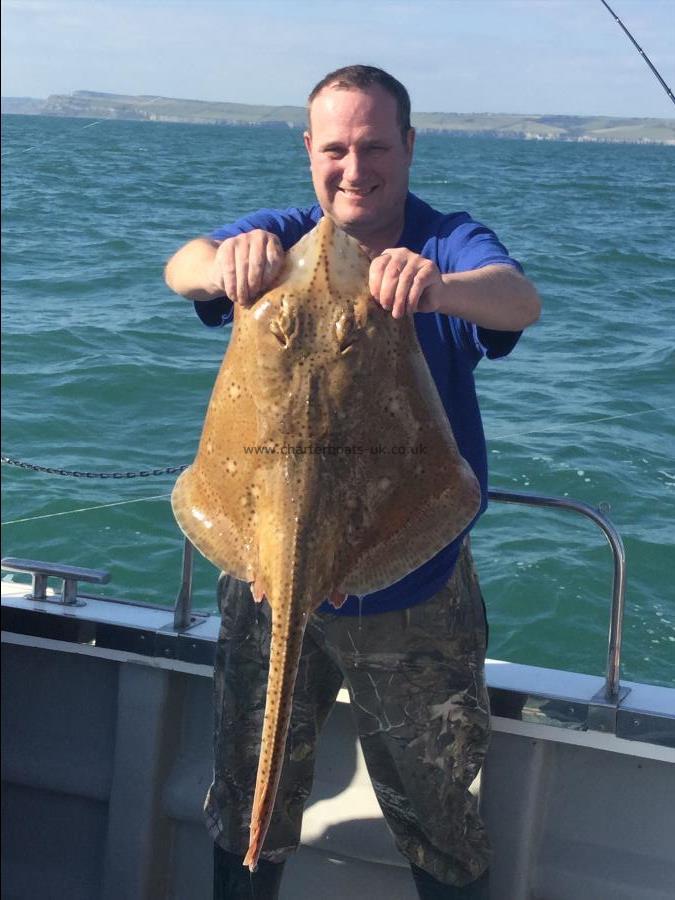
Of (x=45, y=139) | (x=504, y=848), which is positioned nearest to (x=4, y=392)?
(x=504, y=848)

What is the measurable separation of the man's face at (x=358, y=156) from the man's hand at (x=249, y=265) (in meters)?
0.28

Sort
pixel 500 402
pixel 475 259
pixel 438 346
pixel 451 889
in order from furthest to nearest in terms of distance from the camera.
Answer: pixel 500 402 → pixel 451 889 → pixel 438 346 → pixel 475 259

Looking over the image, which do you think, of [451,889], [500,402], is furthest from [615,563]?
[500,402]

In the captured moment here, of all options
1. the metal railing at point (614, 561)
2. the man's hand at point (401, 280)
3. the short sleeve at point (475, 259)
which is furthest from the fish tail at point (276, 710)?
the metal railing at point (614, 561)

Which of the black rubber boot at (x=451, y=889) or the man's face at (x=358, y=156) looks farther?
the black rubber boot at (x=451, y=889)

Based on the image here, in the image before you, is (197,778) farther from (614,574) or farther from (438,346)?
(438,346)

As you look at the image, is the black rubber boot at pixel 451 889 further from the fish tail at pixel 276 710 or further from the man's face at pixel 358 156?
the man's face at pixel 358 156

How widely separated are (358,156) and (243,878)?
1792 mm

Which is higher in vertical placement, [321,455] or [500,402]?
[321,455]

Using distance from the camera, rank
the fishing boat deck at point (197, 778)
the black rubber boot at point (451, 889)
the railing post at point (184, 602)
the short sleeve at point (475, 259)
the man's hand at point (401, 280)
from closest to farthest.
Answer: the man's hand at point (401, 280), the short sleeve at point (475, 259), the black rubber boot at point (451, 889), the fishing boat deck at point (197, 778), the railing post at point (184, 602)

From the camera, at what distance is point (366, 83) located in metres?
2.35

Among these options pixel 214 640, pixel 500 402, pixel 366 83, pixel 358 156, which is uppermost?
pixel 366 83

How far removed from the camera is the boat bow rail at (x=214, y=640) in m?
2.85

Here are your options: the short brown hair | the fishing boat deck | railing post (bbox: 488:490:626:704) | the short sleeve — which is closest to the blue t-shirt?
the short sleeve
